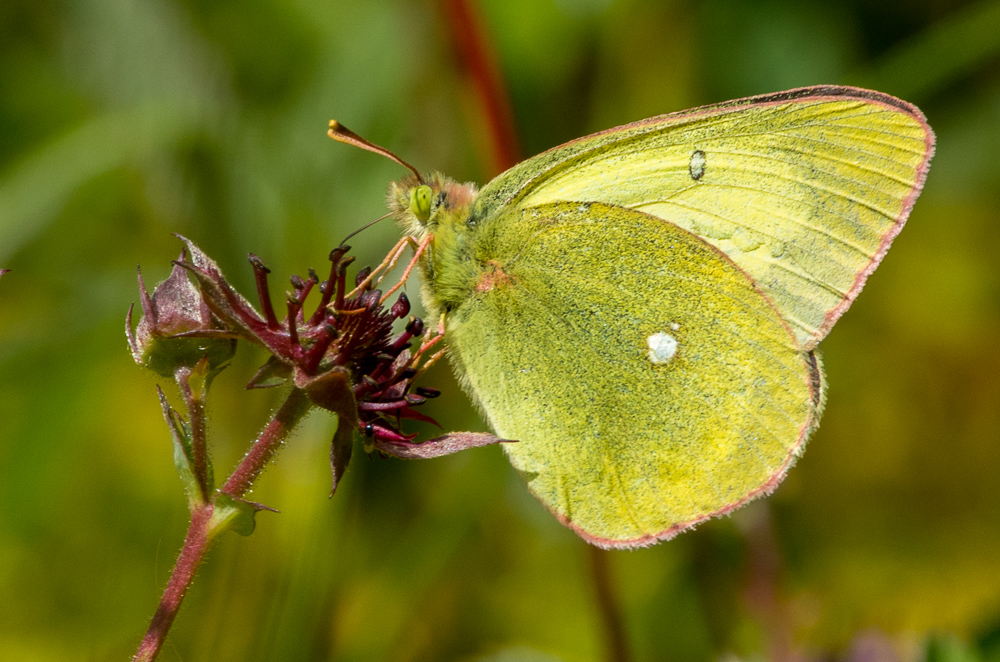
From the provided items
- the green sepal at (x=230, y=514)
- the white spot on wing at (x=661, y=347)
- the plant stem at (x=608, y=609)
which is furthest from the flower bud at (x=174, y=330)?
the plant stem at (x=608, y=609)

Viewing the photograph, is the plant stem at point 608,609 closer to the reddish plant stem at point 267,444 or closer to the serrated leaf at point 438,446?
the serrated leaf at point 438,446

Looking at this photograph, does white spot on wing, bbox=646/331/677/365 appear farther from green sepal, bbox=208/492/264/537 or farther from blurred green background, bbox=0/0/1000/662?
green sepal, bbox=208/492/264/537

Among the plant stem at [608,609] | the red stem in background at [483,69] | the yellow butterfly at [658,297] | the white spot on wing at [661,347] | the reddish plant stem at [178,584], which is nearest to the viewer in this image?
the reddish plant stem at [178,584]

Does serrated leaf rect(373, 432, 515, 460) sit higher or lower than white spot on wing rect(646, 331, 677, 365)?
higher

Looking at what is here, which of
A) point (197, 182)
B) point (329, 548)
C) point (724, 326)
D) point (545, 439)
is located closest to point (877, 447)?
point (724, 326)

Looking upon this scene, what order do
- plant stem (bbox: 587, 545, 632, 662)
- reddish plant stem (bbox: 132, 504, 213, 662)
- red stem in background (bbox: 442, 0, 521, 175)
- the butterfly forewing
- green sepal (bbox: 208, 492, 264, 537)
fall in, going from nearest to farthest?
1. reddish plant stem (bbox: 132, 504, 213, 662)
2. green sepal (bbox: 208, 492, 264, 537)
3. the butterfly forewing
4. plant stem (bbox: 587, 545, 632, 662)
5. red stem in background (bbox: 442, 0, 521, 175)

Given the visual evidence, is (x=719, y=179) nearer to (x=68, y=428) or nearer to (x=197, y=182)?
(x=197, y=182)

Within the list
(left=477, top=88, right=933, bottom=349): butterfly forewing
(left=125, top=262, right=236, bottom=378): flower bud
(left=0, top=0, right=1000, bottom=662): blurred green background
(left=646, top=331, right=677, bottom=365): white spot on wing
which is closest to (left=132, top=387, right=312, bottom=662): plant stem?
(left=125, top=262, right=236, bottom=378): flower bud
